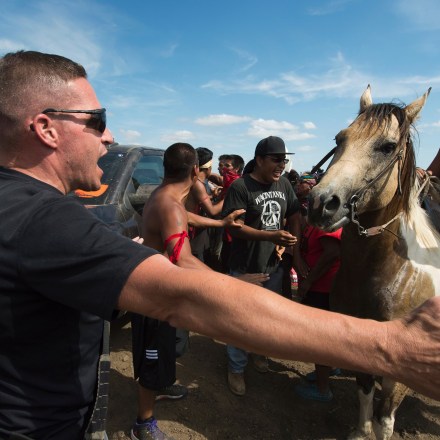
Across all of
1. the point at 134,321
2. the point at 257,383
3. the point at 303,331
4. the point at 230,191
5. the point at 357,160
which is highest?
the point at 357,160

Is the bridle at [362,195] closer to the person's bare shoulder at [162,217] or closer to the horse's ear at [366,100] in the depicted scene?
the horse's ear at [366,100]

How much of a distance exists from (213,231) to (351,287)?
11.9 feet

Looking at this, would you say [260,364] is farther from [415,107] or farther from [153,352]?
[415,107]

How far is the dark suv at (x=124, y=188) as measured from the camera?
3848mm

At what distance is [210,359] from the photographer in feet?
14.4

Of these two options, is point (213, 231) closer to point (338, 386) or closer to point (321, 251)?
point (321, 251)

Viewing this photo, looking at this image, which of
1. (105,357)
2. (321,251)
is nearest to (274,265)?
(321,251)

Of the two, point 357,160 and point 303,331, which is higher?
point 357,160

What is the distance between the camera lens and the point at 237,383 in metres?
3.73

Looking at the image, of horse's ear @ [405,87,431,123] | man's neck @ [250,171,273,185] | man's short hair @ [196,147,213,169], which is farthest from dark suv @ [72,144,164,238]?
horse's ear @ [405,87,431,123]

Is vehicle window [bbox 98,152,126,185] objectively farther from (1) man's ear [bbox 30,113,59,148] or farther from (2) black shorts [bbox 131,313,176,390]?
(1) man's ear [bbox 30,113,59,148]

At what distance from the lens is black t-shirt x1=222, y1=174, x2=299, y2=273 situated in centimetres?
385

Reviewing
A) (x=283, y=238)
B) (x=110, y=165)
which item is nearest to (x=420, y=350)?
(x=283, y=238)

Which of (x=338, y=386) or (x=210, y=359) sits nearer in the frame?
(x=338, y=386)
